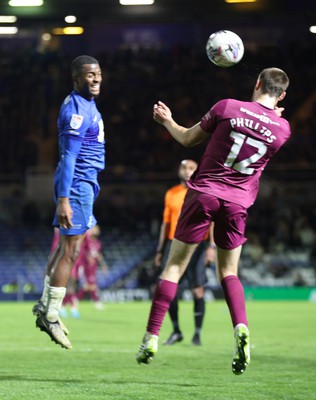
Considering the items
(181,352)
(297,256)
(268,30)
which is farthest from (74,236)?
(268,30)

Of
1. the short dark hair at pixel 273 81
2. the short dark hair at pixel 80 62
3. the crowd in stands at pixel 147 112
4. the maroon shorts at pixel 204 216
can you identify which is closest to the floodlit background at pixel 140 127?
the crowd in stands at pixel 147 112

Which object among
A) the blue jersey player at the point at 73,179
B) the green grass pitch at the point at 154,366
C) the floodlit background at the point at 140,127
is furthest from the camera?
the floodlit background at the point at 140,127

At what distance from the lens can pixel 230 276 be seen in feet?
24.9

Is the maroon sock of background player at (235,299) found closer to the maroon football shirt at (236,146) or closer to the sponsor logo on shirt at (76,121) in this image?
the maroon football shirt at (236,146)

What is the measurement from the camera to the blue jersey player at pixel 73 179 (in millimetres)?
7965

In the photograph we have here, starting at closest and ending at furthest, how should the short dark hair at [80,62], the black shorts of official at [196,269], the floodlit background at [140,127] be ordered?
the short dark hair at [80,62] < the black shorts of official at [196,269] < the floodlit background at [140,127]

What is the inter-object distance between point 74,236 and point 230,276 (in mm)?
1527

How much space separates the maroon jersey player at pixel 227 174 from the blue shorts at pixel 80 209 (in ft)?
3.68

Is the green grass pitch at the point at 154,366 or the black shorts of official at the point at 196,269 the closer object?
the green grass pitch at the point at 154,366

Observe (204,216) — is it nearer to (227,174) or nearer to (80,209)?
(227,174)

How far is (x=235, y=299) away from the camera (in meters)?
7.44

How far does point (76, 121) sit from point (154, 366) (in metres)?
2.53

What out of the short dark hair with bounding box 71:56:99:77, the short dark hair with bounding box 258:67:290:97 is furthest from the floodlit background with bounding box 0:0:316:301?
the short dark hair with bounding box 258:67:290:97

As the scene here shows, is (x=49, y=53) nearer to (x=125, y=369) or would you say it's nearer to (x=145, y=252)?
(x=145, y=252)
